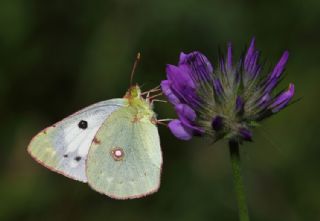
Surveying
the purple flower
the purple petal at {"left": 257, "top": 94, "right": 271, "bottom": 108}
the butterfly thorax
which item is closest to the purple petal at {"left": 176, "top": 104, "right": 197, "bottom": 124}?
the purple flower

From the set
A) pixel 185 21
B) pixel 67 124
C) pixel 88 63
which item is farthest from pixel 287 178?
pixel 67 124

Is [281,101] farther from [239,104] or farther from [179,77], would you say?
[179,77]

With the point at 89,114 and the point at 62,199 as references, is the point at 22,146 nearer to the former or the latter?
the point at 62,199

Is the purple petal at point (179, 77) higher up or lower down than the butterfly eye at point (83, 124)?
lower down

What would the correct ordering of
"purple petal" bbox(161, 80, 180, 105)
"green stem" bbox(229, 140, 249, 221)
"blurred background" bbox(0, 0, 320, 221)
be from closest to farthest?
"green stem" bbox(229, 140, 249, 221), "purple petal" bbox(161, 80, 180, 105), "blurred background" bbox(0, 0, 320, 221)

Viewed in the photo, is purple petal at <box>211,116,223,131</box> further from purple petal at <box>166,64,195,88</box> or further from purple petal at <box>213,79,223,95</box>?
purple petal at <box>166,64,195,88</box>

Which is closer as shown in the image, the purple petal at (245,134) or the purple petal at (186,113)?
the purple petal at (245,134)

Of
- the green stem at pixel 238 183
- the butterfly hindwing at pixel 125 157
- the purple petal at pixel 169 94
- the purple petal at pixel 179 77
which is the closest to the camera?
the green stem at pixel 238 183

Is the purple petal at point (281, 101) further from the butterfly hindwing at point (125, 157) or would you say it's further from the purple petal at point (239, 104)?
the butterfly hindwing at point (125, 157)

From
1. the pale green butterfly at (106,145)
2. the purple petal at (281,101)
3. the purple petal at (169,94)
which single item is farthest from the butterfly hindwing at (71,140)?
the purple petal at (281,101)
